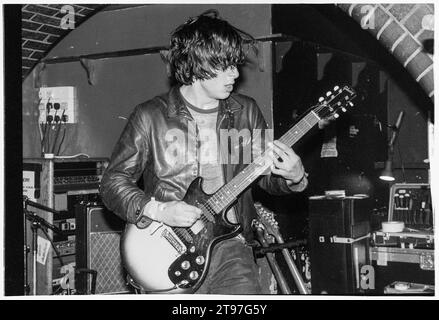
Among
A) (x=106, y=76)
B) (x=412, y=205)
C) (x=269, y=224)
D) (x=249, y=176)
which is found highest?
(x=106, y=76)

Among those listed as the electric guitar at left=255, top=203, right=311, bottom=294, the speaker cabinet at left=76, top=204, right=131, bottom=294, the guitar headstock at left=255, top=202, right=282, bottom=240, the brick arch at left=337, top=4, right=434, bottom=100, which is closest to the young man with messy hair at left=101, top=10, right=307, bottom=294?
the brick arch at left=337, top=4, right=434, bottom=100

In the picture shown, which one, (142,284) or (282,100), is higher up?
(282,100)

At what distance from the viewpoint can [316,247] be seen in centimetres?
365

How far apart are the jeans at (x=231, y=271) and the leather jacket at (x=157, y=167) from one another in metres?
0.08

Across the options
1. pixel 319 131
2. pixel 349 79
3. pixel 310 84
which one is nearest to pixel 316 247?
pixel 319 131

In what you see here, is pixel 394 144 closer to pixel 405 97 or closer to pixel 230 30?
pixel 405 97

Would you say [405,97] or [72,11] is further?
[405,97]

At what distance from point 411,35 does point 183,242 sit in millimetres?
1256

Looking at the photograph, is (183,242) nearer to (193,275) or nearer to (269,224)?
(193,275)

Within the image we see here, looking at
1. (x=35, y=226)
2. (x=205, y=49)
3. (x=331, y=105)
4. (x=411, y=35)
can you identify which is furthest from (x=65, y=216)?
(x=411, y=35)

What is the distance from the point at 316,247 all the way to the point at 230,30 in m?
1.81

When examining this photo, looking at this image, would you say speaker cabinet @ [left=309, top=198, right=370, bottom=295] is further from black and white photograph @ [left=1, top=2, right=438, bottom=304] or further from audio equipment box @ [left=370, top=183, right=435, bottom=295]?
audio equipment box @ [left=370, top=183, right=435, bottom=295]

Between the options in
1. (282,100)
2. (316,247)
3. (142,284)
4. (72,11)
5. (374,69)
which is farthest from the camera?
(374,69)

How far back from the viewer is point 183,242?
2258mm
